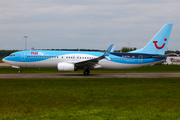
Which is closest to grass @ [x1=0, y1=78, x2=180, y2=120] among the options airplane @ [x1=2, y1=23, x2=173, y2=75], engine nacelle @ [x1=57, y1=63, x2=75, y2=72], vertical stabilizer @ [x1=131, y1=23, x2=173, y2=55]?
engine nacelle @ [x1=57, y1=63, x2=75, y2=72]

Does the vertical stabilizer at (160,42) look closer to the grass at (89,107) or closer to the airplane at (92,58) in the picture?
the airplane at (92,58)

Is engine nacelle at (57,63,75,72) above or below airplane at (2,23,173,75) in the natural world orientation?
→ below

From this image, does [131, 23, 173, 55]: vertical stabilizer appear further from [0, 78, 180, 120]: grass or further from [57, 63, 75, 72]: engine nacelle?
[0, 78, 180, 120]: grass

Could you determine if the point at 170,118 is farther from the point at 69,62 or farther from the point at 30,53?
the point at 30,53

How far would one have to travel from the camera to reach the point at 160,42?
105 ft

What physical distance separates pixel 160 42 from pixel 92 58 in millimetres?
10852

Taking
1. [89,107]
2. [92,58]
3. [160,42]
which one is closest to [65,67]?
[92,58]

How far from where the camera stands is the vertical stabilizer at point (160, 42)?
3198 cm

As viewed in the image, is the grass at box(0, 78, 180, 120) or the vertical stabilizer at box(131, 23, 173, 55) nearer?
the grass at box(0, 78, 180, 120)

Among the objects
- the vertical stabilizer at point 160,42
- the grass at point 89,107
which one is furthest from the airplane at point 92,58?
the grass at point 89,107

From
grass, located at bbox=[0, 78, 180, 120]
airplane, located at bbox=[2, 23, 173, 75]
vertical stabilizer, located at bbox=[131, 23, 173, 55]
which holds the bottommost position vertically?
grass, located at bbox=[0, 78, 180, 120]

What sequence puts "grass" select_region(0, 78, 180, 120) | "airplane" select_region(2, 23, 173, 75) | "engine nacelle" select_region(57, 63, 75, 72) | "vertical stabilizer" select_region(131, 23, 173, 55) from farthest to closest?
"vertical stabilizer" select_region(131, 23, 173, 55) < "airplane" select_region(2, 23, 173, 75) < "engine nacelle" select_region(57, 63, 75, 72) < "grass" select_region(0, 78, 180, 120)

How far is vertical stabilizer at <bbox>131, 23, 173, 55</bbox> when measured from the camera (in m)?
32.0

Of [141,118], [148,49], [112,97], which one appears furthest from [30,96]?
[148,49]
